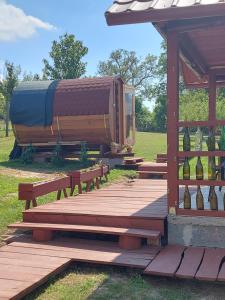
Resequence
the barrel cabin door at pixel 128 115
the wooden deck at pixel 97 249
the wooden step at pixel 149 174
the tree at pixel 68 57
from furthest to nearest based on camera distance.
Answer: the tree at pixel 68 57 → the barrel cabin door at pixel 128 115 → the wooden step at pixel 149 174 → the wooden deck at pixel 97 249

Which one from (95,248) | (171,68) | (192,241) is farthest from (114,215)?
(171,68)

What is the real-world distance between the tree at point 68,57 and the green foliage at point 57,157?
18.1m

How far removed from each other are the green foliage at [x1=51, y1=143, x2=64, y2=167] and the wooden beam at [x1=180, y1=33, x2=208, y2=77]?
8.61m

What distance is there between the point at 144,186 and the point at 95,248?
3.81m

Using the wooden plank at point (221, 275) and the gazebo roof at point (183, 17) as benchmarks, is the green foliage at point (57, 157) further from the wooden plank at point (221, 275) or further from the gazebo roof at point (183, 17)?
the wooden plank at point (221, 275)

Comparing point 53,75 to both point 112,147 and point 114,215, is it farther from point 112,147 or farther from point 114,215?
point 114,215

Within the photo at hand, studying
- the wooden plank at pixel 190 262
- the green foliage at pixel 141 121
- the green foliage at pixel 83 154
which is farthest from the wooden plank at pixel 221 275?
the green foliage at pixel 141 121

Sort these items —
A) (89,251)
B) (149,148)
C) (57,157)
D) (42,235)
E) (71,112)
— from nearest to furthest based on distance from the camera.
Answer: (89,251) → (42,235) → (57,157) → (71,112) → (149,148)

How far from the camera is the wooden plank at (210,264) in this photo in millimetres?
4230

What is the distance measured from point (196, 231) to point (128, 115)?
1289cm

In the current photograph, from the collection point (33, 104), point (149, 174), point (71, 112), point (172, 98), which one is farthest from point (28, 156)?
point (172, 98)

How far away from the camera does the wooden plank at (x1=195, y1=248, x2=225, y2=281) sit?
4.23 meters

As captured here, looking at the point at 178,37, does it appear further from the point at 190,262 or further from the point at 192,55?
the point at 190,262

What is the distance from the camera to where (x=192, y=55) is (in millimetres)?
6727
